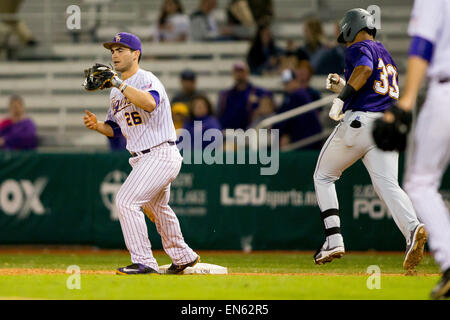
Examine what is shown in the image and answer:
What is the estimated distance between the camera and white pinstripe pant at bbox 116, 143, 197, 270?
695cm

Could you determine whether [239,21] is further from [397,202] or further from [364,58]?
[397,202]

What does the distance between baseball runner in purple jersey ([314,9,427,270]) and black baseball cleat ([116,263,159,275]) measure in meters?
1.49

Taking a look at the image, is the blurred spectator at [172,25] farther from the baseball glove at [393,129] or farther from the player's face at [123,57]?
the baseball glove at [393,129]

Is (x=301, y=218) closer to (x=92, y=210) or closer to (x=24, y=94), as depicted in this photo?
(x=92, y=210)

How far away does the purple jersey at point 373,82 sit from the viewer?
7223 millimetres

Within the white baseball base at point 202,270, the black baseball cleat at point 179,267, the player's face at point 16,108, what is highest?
the player's face at point 16,108

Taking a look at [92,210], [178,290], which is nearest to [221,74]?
[92,210]

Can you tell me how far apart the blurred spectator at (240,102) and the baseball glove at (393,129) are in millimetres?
7940

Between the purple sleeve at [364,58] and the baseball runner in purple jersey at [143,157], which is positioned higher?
the purple sleeve at [364,58]

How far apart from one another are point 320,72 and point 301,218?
3.30 meters

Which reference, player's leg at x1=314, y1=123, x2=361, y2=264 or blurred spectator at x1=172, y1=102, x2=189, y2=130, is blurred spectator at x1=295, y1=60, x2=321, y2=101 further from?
player's leg at x1=314, y1=123, x2=361, y2=264

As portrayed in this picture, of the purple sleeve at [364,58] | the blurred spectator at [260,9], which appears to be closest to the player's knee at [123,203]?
the purple sleeve at [364,58]

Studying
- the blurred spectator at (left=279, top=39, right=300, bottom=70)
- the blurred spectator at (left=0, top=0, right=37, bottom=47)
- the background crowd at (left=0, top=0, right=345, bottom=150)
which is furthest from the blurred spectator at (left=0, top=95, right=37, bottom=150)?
the blurred spectator at (left=279, top=39, right=300, bottom=70)

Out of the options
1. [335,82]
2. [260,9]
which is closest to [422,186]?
[335,82]
